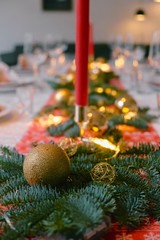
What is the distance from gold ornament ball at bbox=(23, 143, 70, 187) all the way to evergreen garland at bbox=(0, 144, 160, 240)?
0.02 m

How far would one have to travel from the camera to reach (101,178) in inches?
23.1

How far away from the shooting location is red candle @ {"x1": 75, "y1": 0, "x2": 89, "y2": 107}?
813mm

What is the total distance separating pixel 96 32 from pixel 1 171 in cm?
525

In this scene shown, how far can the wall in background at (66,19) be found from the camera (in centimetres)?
561

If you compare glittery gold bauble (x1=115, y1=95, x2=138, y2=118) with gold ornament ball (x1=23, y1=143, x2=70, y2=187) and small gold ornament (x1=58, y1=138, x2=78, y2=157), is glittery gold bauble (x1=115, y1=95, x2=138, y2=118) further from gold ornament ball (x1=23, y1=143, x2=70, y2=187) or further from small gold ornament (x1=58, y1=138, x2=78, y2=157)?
gold ornament ball (x1=23, y1=143, x2=70, y2=187)

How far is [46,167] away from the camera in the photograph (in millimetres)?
577

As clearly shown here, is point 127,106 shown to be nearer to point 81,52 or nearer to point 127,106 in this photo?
point 127,106

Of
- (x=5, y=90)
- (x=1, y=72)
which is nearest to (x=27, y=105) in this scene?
(x=5, y=90)

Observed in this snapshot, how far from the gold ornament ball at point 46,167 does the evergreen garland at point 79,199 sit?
15 millimetres

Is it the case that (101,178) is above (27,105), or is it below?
above

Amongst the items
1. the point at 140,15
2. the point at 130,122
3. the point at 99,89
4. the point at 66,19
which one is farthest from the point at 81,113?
the point at 66,19

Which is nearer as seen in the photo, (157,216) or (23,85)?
(157,216)

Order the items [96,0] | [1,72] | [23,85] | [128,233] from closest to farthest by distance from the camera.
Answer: [128,233], [23,85], [1,72], [96,0]

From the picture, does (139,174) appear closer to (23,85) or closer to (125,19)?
(23,85)
